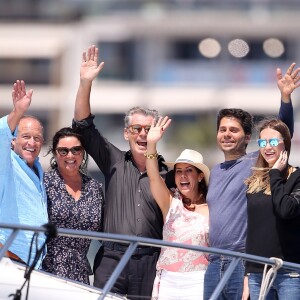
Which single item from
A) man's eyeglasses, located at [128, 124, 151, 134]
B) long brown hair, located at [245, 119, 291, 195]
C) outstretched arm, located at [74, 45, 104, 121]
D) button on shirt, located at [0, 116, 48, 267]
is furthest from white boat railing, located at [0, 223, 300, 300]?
outstretched arm, located at [74, 45, 104, 121]

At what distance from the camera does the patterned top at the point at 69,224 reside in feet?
30.8

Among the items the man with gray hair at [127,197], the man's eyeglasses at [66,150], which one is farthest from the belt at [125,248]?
the man's eyeglasses at [66,150]

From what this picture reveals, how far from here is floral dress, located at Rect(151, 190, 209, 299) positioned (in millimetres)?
9164

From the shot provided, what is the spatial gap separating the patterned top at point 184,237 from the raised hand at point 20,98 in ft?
4.67

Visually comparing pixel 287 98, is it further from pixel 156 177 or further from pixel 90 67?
pixel 90 67

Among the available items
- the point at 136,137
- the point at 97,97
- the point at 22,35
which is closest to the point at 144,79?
the point at 97,97

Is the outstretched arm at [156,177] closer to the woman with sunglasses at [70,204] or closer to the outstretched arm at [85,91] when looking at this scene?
the woman with sunglasses at [70,204]

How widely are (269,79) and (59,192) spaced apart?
58.0m

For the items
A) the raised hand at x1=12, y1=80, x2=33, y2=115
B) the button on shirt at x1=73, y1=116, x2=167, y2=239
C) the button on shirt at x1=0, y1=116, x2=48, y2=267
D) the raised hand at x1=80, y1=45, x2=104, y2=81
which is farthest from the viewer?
the raised hand at x1=80, y1=45, x2=104, y2=81

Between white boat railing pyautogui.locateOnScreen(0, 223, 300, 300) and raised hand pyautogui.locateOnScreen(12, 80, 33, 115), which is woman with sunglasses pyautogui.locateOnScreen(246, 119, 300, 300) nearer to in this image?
white boat railing pyautogui.locateOnScreen(0, 223, 300, 300)

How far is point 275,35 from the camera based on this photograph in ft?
228

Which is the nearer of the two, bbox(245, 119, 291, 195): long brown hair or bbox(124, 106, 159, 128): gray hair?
bbox(245, 119, 291, 195): long brown hair

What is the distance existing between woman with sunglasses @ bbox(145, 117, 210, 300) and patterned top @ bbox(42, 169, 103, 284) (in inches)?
21.5

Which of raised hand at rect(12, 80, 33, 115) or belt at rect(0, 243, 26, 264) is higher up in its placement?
raised hand at rect(12, 80, 33, 115)
